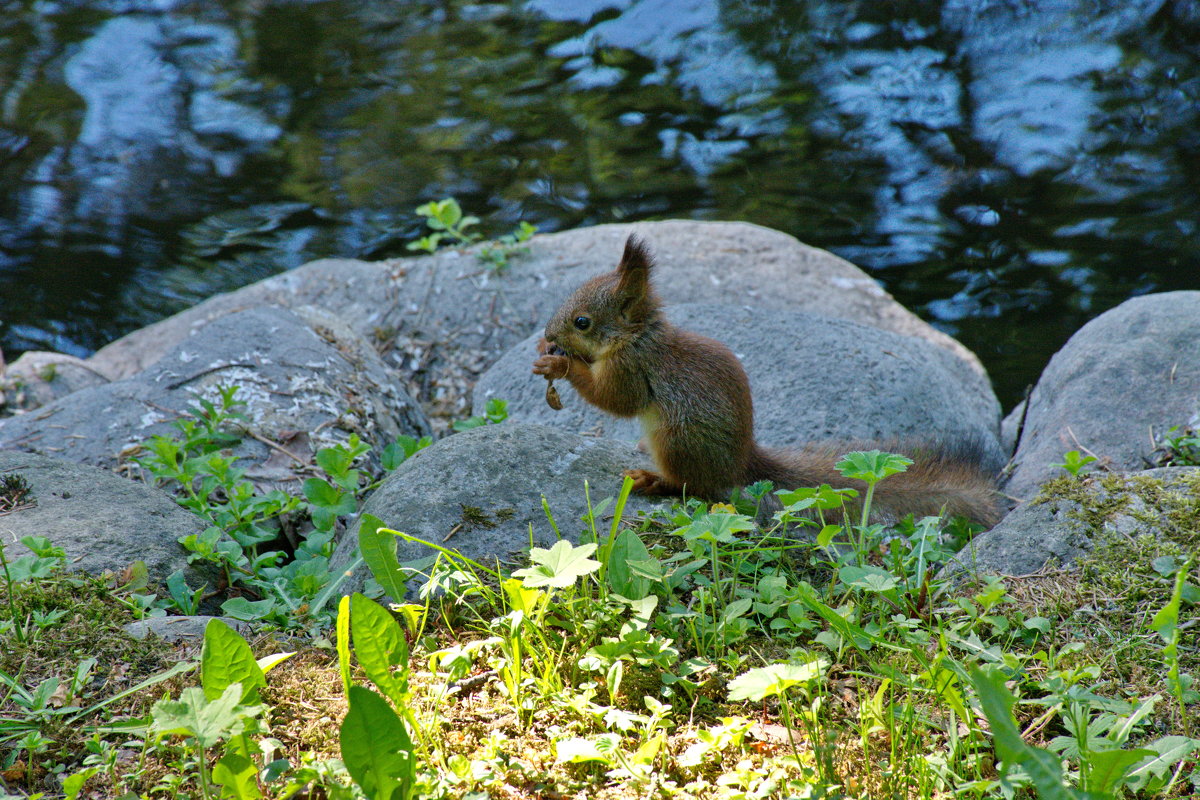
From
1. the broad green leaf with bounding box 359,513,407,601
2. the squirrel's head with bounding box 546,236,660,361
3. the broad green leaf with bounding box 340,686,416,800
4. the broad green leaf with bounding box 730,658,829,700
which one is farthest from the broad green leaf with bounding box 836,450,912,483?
the squirrel's head with bounding box 546,236,660,361

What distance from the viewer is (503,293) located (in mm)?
5961

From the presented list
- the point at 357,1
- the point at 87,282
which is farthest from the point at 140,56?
the point at 87,282

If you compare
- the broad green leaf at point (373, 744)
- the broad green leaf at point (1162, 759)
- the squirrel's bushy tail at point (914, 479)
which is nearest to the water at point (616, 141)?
the squirrel's bushy tail at point (914, 479)

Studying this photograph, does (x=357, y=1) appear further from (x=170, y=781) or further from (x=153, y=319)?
(x=170, y=781)

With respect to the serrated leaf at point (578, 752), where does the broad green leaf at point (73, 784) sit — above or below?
below

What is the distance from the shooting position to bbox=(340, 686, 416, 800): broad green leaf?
156 centimetres

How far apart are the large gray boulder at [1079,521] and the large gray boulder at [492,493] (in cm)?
100

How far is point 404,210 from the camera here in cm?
798

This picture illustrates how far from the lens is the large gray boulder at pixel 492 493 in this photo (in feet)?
8.41

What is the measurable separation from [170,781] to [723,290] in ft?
15.5

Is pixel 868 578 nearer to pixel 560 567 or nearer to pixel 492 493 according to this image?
pixel 560 567

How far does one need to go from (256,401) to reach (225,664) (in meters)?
2.57

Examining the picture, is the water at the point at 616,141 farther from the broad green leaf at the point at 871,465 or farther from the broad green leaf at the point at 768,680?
the broad green leaf at the point at 768,680

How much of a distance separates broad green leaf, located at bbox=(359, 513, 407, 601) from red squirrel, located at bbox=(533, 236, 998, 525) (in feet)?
3.56
